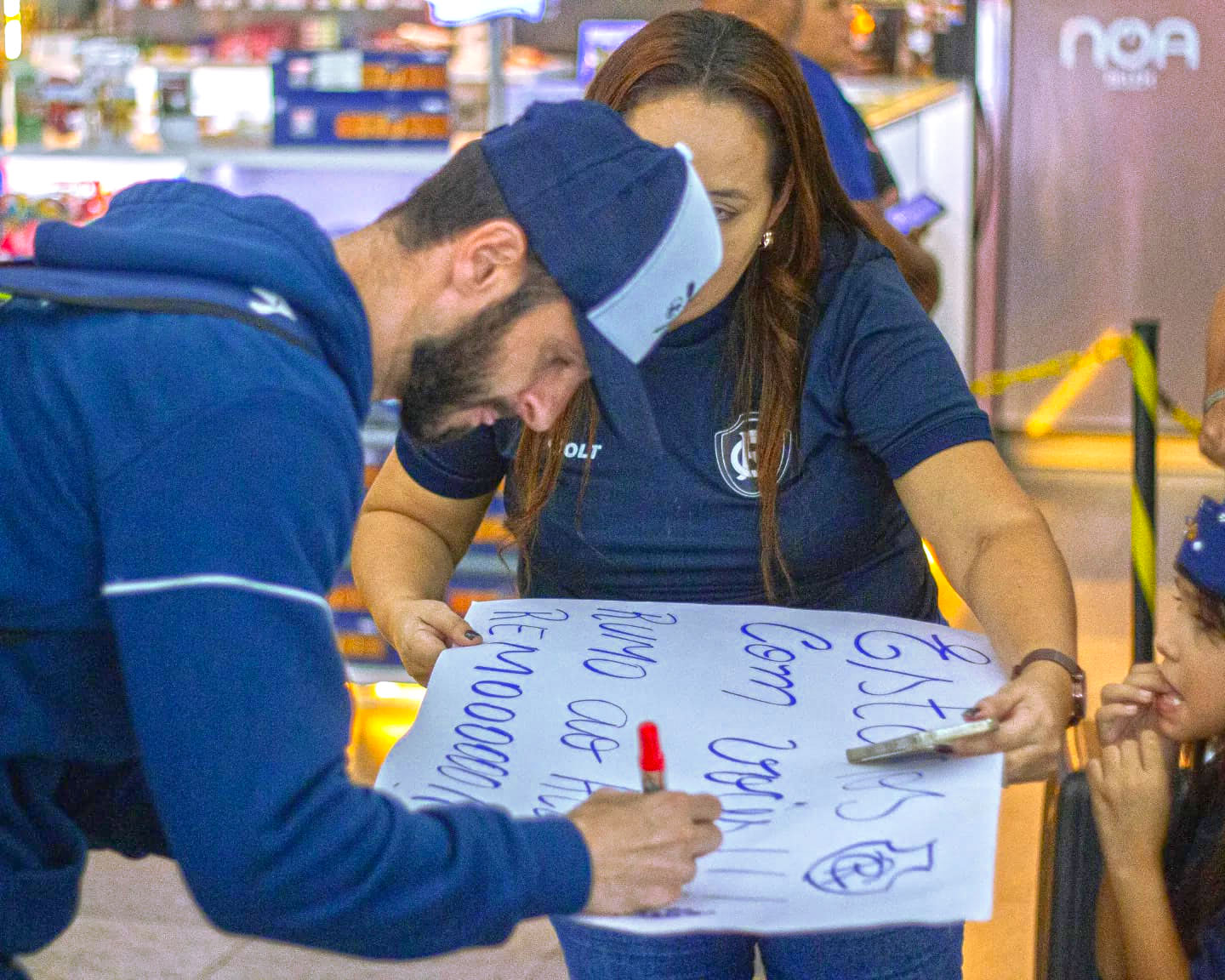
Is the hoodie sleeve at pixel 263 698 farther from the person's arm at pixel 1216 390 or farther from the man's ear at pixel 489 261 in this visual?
the person's arm at pixel 1216 390

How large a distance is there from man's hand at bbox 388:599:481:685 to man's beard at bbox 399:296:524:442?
420 mm

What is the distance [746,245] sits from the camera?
1.51 metres

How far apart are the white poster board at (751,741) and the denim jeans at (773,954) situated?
20 centimetres

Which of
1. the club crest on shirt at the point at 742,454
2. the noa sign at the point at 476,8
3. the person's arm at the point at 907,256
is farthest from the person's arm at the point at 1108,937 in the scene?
the noa sign at the point at 476,8

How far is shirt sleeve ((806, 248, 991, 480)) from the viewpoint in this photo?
146 centimetres

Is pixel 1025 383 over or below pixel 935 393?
below

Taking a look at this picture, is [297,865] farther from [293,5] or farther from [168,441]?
[293,5]

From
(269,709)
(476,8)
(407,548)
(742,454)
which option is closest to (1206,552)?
(742,454)

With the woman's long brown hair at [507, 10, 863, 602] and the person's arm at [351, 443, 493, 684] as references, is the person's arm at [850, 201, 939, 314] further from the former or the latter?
the person's arm at [351, 443, 493, 684]

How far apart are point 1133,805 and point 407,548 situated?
81cm

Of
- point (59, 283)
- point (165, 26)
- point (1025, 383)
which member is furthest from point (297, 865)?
point (165, 26)

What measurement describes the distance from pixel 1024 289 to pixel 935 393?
18.6 ft

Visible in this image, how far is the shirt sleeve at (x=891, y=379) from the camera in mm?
1459

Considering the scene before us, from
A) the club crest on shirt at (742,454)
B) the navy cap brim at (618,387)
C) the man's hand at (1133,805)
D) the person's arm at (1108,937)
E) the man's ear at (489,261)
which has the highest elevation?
the man's ear at (489,261)
